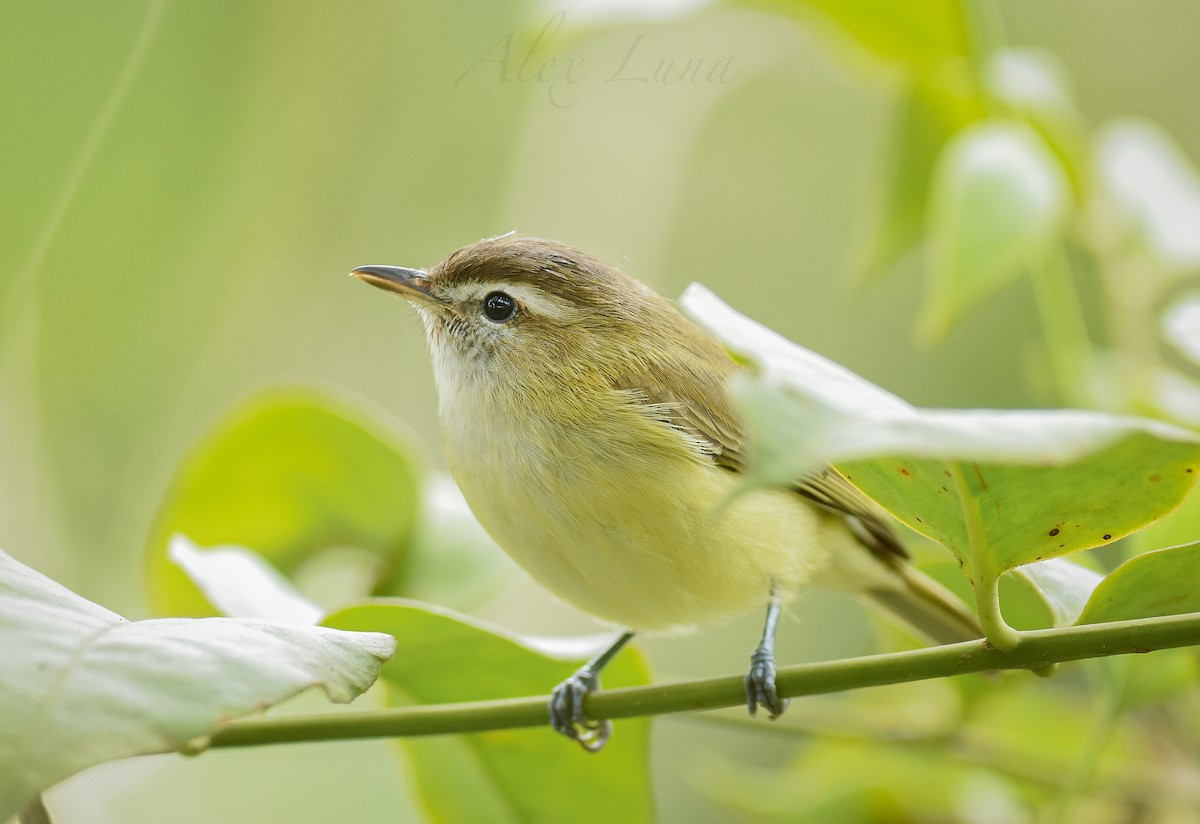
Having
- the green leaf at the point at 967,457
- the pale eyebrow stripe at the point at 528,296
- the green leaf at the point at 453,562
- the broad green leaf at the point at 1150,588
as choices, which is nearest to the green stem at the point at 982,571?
the green leaf at the point at 967,457

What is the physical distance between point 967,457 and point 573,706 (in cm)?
89

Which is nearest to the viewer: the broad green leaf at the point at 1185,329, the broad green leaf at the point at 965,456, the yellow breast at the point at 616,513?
the broad green leaf at the point at 965,456

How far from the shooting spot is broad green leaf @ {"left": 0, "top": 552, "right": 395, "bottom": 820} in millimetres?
729

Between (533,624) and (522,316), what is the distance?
7.21ft

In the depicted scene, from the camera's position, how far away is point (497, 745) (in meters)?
1.54

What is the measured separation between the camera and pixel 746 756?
15.2ft

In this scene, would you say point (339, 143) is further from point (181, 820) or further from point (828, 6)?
point (828, 6)

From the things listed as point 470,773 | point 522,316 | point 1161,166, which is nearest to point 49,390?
point 522,316

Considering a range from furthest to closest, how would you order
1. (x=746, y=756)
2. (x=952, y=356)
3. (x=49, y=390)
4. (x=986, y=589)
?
(x=952, y=356)
(x=746, y=756)
(x=49, y=390)
(x=986, y=589)

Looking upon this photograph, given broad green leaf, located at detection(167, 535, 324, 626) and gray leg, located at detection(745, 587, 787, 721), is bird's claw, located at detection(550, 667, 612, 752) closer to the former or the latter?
gray leg, located at detection(745, 587, 787, 721)

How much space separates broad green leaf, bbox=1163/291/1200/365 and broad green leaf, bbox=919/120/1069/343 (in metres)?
0.27

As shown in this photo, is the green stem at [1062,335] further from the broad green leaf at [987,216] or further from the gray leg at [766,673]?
the gray leg at [766,673]

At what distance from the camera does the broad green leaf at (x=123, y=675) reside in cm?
73

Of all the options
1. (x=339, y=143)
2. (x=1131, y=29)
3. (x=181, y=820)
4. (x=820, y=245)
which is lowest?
(x=181, y=820)
